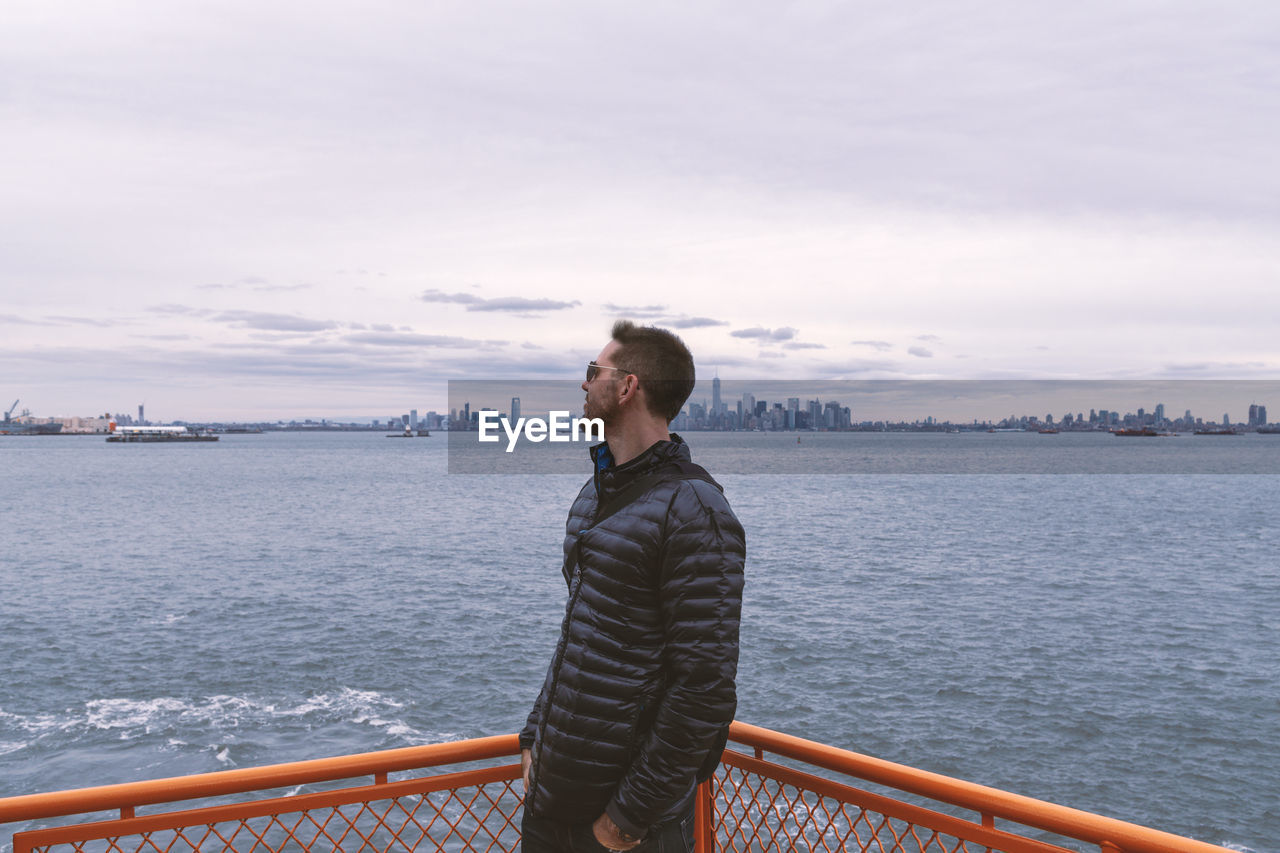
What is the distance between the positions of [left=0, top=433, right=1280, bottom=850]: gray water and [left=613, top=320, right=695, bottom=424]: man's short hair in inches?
705

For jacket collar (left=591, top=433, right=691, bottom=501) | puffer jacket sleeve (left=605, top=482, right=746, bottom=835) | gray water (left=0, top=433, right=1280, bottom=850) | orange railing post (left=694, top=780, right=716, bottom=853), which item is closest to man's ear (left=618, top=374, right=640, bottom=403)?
jacket collar (left=591, top=433, right=691, bottom=501)

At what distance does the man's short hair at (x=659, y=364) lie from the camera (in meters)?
2.76

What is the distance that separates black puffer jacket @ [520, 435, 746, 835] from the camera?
2539 millimetres

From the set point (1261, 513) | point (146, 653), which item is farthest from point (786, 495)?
point (146, 653)

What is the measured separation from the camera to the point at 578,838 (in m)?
2.79

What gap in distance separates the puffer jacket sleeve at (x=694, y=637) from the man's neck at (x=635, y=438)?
0.92 ft

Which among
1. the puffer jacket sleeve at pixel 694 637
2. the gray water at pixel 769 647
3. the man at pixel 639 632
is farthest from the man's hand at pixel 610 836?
the gray water at pixel 769 647

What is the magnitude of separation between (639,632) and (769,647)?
2577cm

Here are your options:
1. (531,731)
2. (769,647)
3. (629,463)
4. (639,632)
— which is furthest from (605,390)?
(769,647)

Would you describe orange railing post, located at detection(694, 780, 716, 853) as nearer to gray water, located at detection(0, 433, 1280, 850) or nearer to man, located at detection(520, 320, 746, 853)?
man, located at detection(520, 320, 746, 853)

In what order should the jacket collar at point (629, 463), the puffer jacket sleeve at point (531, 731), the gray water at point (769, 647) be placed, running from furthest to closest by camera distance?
the gray water at point (769, 647)
the puffer jacket sleeve at point (531, 731)
the jacket collar at point (629, 463)

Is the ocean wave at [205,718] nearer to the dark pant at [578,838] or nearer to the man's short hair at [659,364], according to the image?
the dark pant at [578,838]

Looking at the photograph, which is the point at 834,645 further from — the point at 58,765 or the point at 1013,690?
the point at 58,765

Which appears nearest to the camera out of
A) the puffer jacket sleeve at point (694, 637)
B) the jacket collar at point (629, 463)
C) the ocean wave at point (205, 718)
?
the puffer jacket sleeve at point (694, 637)
